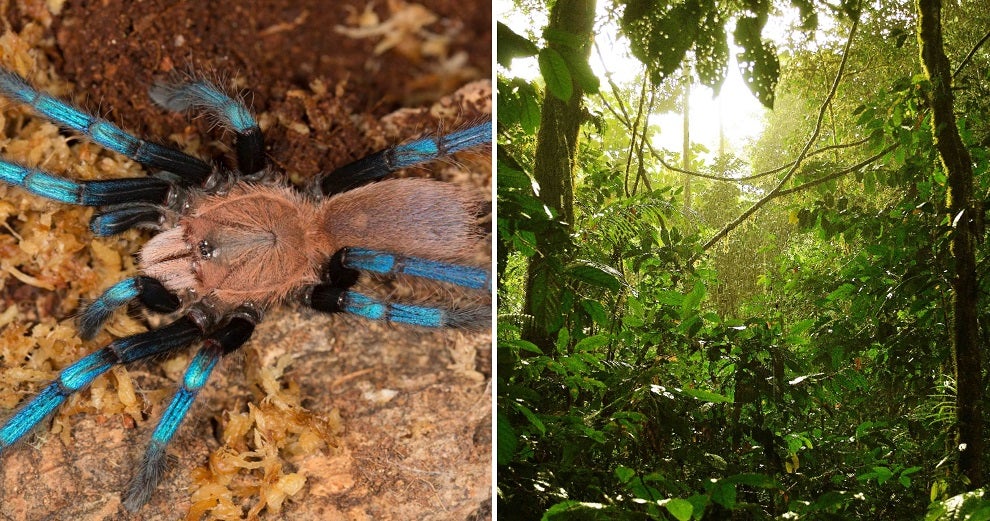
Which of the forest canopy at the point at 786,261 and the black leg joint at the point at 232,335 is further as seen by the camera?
the forest canopy at the point at 786,261

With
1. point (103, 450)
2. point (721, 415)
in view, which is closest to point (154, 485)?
point (103, 450)

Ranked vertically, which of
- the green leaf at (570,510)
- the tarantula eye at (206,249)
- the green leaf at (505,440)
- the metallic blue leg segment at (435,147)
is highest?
the metallic blue leg segment at (435,147)

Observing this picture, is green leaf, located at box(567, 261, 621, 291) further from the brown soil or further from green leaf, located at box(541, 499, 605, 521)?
green leaf, located at box(541, 499, 605, 521)

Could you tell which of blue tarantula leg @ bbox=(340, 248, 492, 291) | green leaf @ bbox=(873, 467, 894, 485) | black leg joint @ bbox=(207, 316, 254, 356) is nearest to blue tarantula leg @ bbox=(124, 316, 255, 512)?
black leg joint @ bbox=(207, 316, 254, 356)

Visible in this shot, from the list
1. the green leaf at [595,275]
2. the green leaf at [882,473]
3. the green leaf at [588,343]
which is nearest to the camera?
the green leaf at [595,275]

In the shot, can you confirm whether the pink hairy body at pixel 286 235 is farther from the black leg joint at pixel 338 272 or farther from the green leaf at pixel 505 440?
the green leaf at pixel 505 440

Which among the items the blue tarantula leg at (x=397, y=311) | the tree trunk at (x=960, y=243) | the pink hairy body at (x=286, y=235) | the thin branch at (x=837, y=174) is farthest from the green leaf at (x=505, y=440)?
the tree trunk at (x=960, y=243)
